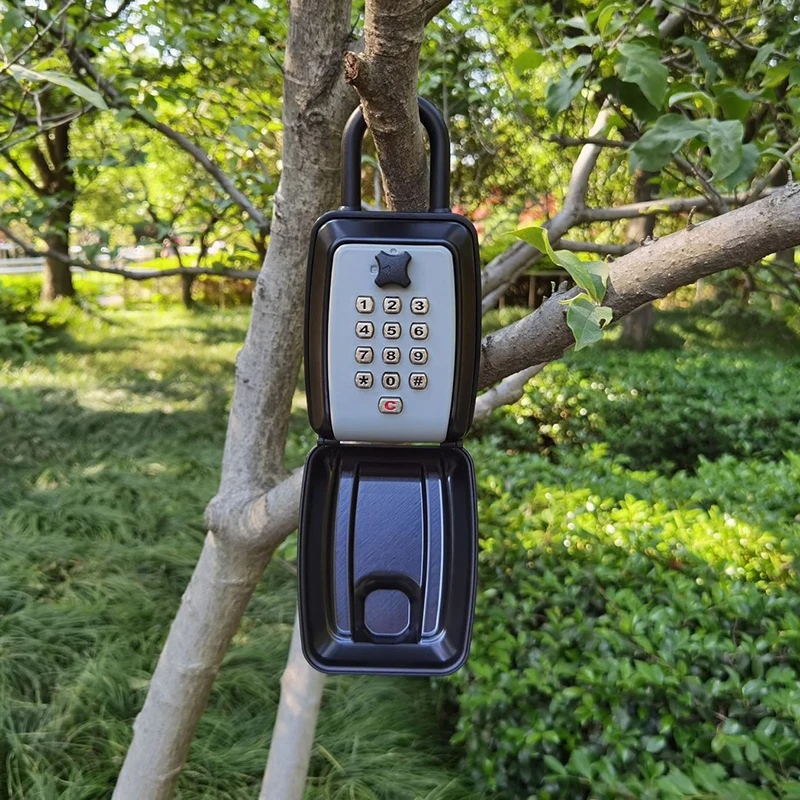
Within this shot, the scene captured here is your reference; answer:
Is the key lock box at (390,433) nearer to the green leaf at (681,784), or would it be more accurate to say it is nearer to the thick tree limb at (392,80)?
the thick tree limb at (392,80)

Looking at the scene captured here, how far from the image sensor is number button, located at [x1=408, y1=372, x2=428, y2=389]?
464 millimetres

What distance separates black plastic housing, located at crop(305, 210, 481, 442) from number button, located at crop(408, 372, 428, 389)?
21mm

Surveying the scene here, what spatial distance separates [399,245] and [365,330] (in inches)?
2.3

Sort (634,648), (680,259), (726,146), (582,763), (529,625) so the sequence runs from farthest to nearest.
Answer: (529,625) < (634,648) < (582,763) < (726,146) < (680,259)

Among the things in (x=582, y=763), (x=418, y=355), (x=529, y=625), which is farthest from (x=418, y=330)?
(x=529, y=625)

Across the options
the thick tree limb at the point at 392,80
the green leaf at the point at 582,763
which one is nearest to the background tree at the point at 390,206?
the thick tree limb at the point at 392,80

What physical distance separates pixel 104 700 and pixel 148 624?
54cm

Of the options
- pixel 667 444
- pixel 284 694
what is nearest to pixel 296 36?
pixel 284 694

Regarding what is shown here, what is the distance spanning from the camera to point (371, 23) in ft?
1.41

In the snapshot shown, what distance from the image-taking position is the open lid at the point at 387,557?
515 millimetres

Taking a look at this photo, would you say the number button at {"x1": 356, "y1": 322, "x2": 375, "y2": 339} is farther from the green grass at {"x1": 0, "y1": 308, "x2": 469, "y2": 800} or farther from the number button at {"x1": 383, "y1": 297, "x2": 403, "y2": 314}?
the green grass at {"x1": 0, "y1": 308, "x2": 469, "y2": 800}

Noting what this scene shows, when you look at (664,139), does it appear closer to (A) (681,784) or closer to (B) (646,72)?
(B) (646,72)

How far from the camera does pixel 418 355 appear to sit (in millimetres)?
463

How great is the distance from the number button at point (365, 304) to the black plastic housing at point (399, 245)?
20 millimetres
